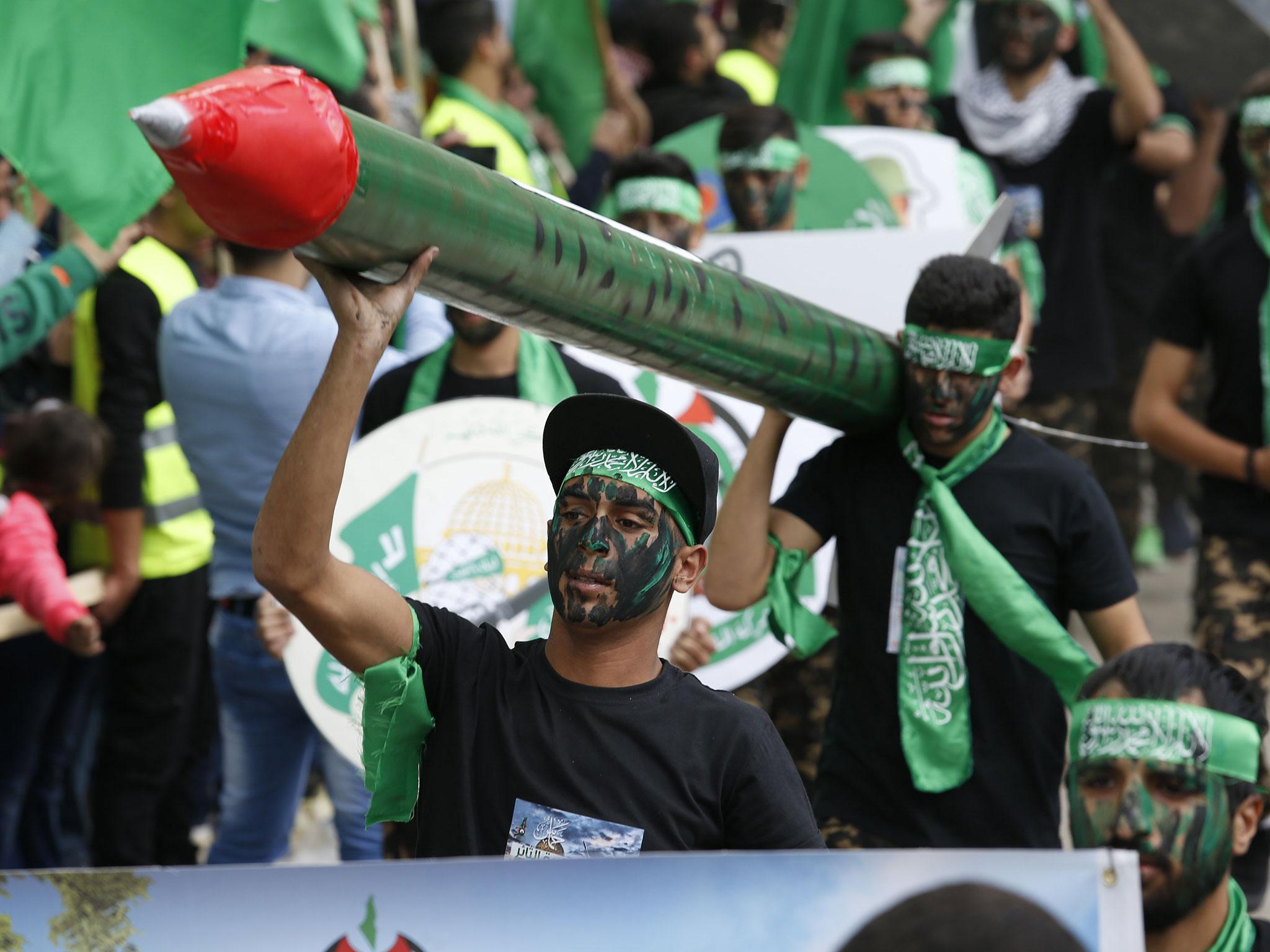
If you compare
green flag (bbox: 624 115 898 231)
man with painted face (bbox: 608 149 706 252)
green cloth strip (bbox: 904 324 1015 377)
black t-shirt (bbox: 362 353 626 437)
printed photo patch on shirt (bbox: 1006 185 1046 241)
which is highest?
printed photo patch on shirt (bbox: 1006 185 1046 241)

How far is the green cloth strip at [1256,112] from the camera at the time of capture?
4.90 m

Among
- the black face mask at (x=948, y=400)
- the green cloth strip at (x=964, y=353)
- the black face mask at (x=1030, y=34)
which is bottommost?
the black face mask at (x=948, y=400)

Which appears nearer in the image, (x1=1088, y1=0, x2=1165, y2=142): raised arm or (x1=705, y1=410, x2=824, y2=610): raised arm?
(x1=705, y1=410, x2=824, y2=610): raised arm

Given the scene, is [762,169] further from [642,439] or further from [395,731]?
[395,731]

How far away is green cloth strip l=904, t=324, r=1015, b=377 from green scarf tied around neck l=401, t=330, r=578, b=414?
1196mm

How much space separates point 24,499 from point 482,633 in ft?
8.49

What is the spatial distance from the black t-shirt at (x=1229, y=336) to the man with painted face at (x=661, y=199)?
144 cm

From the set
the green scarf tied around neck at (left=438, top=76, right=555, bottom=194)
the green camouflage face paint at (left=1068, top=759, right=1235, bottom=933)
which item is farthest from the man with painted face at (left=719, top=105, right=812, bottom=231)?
the green camouflage face paint at (left=1068, top=759, right=1235, bottom=933)

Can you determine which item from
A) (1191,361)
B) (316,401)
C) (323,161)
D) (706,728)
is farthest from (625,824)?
(1191,361)

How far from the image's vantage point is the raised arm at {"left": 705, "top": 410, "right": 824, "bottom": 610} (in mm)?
A: 3742

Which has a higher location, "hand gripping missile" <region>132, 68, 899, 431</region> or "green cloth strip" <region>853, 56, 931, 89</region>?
"green cloth strip" <region>853, 56, 931, 89</region>

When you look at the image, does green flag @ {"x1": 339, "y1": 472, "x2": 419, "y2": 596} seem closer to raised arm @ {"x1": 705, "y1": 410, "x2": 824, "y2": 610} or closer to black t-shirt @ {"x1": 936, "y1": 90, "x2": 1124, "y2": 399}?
raised arm @ {"x1": 705, "y1": 410, "x2": 824, "y2": 610}

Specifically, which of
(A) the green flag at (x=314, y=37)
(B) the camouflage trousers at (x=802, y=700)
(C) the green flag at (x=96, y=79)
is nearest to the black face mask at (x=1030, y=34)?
(A) the green flag at (x=314, y=37)

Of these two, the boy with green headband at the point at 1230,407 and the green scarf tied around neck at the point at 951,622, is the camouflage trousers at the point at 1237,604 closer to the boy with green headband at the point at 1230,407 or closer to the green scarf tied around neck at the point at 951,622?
the boy with green headband at the point at 1230,407
